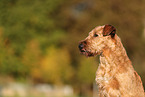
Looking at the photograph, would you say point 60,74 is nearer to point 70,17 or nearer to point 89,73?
point 89,73

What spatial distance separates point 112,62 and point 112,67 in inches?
4.4

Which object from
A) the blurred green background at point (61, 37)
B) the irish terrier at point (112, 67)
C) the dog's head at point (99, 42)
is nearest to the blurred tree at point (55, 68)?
the blurred green background at point (61, 37)

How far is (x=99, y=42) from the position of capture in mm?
8477

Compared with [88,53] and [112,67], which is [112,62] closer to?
[112,67]

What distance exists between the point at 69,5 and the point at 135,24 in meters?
9.14

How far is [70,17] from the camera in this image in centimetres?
5194

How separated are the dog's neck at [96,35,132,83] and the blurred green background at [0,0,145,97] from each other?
80.7ft

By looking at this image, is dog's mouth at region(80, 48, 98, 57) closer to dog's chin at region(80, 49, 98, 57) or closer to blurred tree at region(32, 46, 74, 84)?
dog's chin at region(80, 49, 98, 57)

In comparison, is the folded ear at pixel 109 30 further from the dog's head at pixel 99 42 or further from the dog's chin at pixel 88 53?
the dog's chin at pixel 88 53

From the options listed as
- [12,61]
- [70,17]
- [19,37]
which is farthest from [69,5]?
[12,61]

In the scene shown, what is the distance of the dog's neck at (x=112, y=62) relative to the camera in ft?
26.1

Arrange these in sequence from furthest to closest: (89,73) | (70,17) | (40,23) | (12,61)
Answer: (70,17), (40,23), (89,73), (12,61)

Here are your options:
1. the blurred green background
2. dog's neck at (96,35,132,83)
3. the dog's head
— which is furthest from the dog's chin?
the blurred green background

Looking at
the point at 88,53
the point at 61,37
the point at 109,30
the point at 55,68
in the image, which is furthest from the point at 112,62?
the point at 61,37
